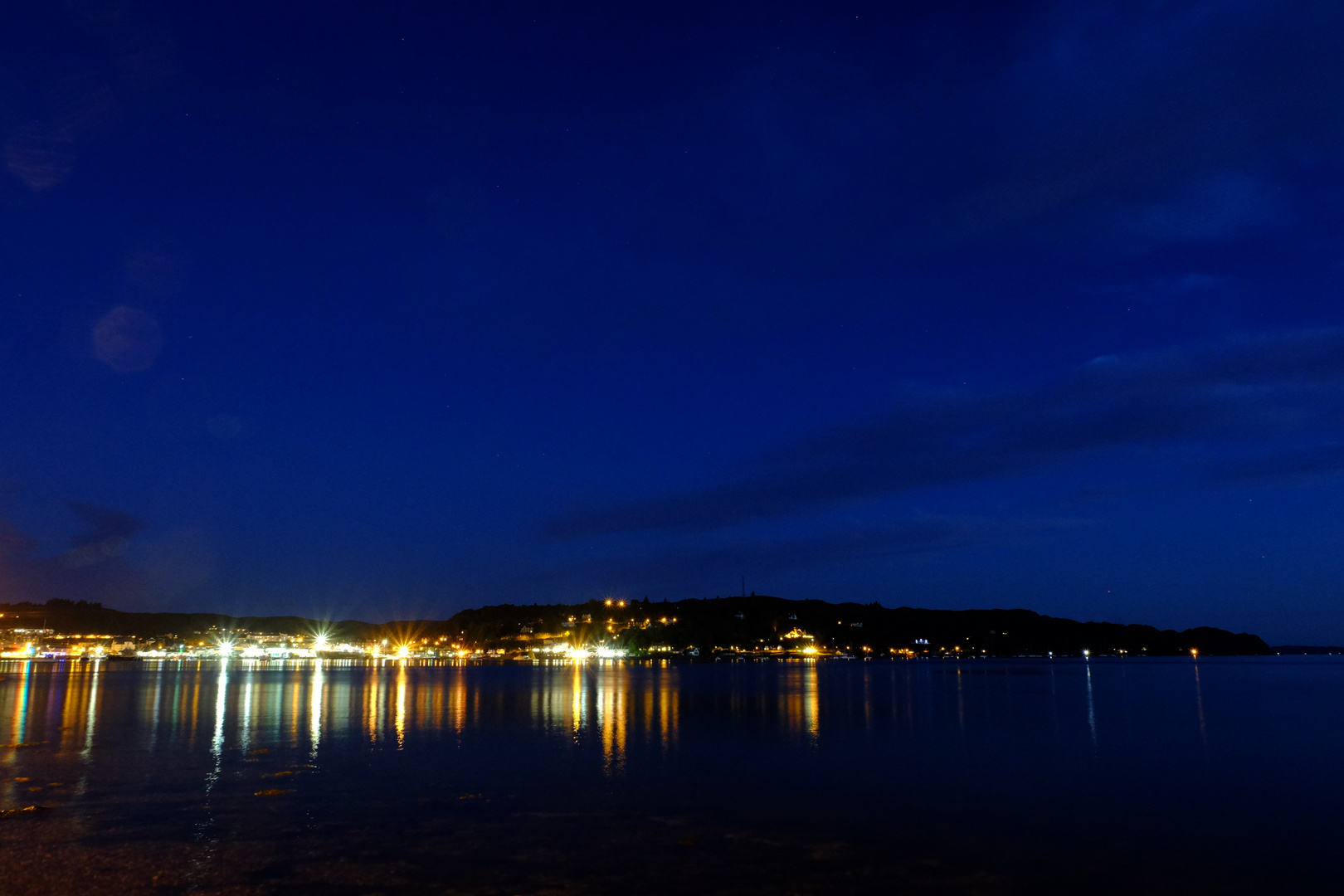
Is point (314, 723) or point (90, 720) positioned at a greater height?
point (90, 720)

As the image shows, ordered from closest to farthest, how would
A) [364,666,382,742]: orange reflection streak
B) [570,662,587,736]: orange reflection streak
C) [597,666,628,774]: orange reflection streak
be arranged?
[597,666,628,774]: orange reflection streak, [364,666,382,742]: orange reflection streak, [570,662,587,736]: orange reflection streak

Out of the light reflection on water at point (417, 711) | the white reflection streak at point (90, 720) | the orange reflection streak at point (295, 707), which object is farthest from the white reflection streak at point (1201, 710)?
the white reflection streak at point (90, 720)

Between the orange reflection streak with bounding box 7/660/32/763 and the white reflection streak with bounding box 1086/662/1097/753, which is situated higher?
the orange reflection streak with bounding box 7/660/32/763

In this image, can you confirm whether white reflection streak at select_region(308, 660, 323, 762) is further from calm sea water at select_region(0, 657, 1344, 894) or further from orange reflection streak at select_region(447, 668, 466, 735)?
orange reflection streak at select_region(447, 668, 466, 735)

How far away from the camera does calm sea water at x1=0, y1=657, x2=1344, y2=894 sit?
1814 centimetres

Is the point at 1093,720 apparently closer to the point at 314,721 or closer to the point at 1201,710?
the point at 1201,710

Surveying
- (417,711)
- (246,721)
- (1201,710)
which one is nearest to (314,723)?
(246,721)

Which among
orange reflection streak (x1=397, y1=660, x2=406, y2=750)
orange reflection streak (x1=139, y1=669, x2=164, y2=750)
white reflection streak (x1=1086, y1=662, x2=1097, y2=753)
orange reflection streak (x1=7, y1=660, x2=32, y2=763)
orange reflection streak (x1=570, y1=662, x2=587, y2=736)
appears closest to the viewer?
orange reflection streak (x1=7, y1=660, x2=32, y2=763)

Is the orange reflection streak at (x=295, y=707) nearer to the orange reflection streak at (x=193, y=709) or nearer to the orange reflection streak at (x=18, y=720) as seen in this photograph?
the orange reflection streak at (x=193, y=709)

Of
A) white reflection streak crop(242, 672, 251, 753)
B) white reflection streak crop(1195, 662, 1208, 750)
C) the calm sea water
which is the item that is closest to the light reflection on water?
white reflection streak crop(242, 672, 251, 753)

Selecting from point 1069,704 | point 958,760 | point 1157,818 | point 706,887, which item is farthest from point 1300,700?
point 706,887

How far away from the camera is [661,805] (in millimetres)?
25516

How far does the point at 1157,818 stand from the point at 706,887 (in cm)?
1472

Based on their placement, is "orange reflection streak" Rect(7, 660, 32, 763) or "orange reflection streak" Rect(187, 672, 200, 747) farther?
"orange reflection streak" Rect(187, 672, 200, 747)
